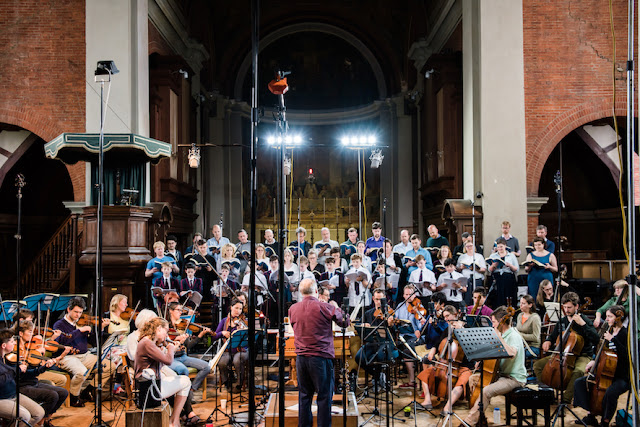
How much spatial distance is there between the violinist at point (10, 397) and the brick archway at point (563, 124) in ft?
33.1

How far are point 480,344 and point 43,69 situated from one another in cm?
1131

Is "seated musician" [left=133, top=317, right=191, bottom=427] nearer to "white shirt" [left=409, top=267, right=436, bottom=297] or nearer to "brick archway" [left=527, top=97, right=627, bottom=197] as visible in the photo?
"white shirt" [left=409, top=267, right=436, bottom=297]

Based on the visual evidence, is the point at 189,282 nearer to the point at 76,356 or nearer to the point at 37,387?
the point at 76,356

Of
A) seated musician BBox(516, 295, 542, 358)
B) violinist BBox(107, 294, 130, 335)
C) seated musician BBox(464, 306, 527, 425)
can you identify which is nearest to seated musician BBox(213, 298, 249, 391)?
violinist BBox(107, 294, 130, 335)

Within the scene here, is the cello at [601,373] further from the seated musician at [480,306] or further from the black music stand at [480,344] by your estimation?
the seated musician at [480,306]

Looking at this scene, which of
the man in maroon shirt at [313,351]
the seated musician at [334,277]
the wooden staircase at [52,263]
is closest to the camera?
the man in maroon shirt at [313,351]

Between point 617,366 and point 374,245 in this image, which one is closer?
point 617,366

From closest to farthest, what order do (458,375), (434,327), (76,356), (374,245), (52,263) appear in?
(458,375)
(76,356)
(434,327)
(374,245)
(52,263)

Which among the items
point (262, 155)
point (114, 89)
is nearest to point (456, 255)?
point (114, 89)

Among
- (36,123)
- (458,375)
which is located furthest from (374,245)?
(36,123)

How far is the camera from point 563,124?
1178cm

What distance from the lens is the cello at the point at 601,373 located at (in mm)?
5879

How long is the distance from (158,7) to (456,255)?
9708 millimetres

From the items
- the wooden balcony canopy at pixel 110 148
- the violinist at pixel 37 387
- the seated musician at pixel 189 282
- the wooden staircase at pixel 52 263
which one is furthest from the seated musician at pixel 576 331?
the wooden staircase at pixel 52 263
